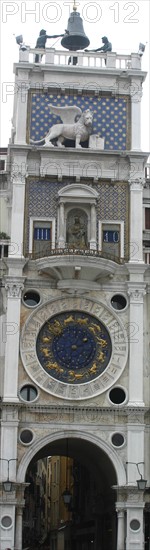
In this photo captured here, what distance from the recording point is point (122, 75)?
38.1 meters

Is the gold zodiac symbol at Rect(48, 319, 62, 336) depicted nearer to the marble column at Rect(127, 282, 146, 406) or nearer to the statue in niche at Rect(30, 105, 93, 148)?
the marble column at Rect(127, 282, 146, 406)

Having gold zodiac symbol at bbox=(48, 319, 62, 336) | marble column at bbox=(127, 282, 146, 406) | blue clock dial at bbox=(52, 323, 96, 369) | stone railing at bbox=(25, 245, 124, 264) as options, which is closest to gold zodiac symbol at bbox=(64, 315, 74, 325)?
blue clock dial at bbox=(52, 323, 96, 369)

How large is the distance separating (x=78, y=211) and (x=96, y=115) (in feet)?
13.1

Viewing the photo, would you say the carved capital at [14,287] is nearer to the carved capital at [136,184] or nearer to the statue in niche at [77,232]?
the statue in niche at [77,232]

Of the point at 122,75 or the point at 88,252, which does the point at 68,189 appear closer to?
the point at 88,252

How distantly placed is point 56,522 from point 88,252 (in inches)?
985

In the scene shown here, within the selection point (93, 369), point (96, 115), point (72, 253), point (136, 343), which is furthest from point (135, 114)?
point (93, 369)

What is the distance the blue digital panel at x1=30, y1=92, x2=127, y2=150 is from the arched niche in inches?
93.0

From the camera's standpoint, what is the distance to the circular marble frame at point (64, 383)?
34.5 meters

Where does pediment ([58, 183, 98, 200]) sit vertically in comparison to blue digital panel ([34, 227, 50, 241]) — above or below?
above

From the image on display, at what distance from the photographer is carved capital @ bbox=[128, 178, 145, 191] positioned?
36781mm

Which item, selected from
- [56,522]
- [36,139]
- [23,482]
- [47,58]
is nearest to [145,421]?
[23,482]

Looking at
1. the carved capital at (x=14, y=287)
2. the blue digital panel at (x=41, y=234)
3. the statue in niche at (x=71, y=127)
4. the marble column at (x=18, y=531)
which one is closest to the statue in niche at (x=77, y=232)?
the blue digital panel at (x=41, y=234)

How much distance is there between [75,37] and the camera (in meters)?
42.6
